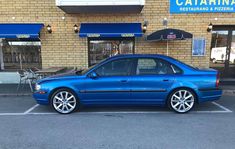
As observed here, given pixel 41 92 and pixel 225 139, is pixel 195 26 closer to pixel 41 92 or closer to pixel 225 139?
pixel 225 139

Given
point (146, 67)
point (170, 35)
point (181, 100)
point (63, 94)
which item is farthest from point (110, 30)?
point (181, 100)

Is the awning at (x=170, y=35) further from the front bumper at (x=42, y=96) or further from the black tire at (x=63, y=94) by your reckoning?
the front bumper at (x=42, y=96)

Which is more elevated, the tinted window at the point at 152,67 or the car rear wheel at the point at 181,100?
the tinted window at the point at 152,67

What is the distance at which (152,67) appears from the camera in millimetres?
5574

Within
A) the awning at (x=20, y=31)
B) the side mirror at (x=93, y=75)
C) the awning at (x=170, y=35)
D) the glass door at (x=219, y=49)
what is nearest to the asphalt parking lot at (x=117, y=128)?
the side mirror at (x=93, y=75)

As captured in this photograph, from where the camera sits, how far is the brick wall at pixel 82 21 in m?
8.98

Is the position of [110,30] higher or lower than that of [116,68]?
higher

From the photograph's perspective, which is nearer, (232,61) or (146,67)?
(146,67)

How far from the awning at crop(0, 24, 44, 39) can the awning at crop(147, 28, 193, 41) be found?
4468 mm

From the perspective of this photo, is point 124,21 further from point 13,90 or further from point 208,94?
point 13,90

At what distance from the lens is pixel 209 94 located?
5527 millimetres

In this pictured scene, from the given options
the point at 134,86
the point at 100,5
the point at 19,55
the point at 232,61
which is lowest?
the point at 134,86

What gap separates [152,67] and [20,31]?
18.3 ft

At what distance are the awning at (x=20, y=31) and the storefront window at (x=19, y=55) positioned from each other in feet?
3.04
